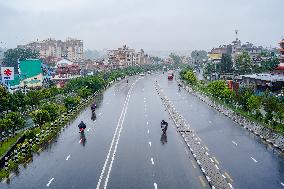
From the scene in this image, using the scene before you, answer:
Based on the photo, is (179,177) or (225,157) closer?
(179,177)

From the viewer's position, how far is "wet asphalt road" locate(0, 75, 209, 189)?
2791 cm

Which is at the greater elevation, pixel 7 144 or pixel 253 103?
pixel 253 103

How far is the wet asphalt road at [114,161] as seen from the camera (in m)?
27.9

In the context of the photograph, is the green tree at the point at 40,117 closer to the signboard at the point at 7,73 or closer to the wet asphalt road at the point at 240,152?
the wet asphalt road at the point at 240,152

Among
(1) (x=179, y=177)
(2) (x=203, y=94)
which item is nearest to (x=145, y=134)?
(1) (x=179, y=177)

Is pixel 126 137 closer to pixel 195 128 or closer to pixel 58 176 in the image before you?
pixel 195 128

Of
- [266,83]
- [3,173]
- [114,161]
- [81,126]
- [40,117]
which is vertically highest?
[266,83]

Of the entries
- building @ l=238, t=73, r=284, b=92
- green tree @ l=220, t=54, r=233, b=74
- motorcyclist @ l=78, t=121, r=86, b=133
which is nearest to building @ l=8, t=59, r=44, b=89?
building @ l=238, t=73, r=284, b=92

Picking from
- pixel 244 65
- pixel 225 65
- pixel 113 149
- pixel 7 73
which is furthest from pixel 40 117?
pixel 244 65

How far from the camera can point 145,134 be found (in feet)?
147

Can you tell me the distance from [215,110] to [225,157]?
29.8 metres

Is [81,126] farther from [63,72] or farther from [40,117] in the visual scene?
[63,72]

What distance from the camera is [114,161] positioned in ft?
110

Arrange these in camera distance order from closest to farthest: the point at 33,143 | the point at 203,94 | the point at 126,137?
the point at 33,143
the point at 126,137
the point at 203,94
